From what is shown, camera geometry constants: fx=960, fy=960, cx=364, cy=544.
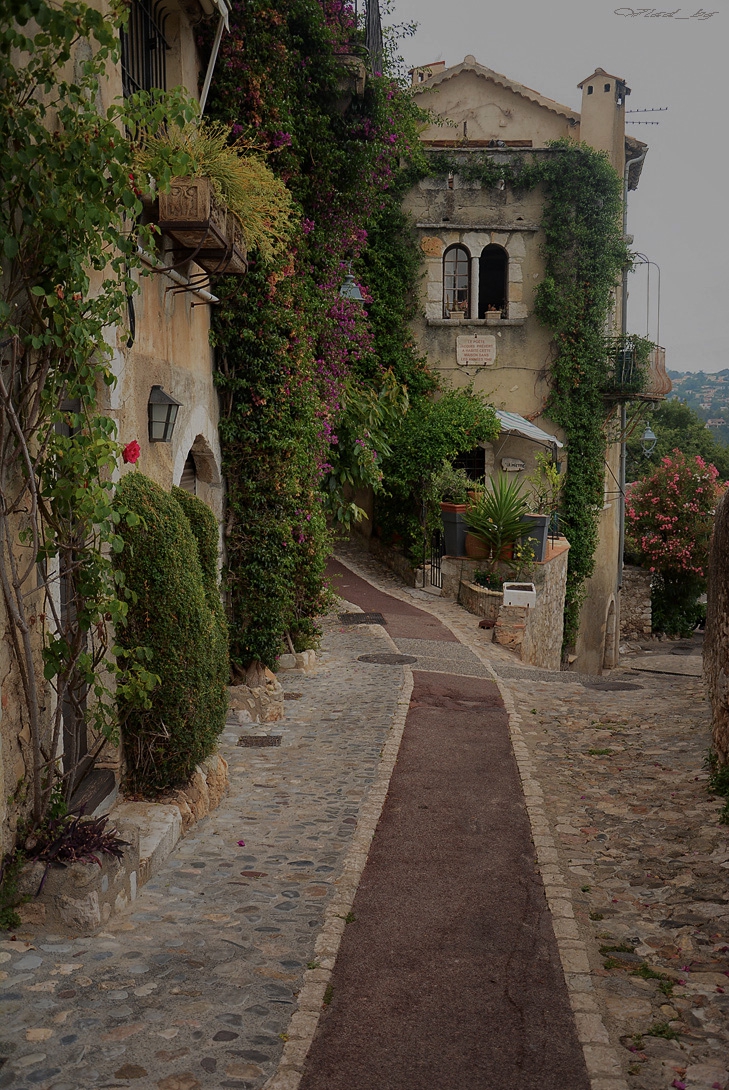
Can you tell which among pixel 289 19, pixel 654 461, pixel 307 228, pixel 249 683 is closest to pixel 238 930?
pixel 249 683

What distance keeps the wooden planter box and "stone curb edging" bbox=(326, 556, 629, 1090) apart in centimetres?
460

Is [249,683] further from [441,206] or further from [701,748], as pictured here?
[441,206]

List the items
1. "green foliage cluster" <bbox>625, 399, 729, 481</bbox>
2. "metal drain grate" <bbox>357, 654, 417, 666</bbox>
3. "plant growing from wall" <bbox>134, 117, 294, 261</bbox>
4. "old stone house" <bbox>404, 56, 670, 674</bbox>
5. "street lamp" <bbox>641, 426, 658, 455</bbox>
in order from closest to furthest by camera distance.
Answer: "plant growing from wall" <bbox>134, 117, 294, 261</bbox>
"metal drain grate" <bbox>357, 654, 417, 666</bbox>
"old stone house" <bbox>404, 56, 670, 674</bbox>
"street lamp" <bbox>641, 426, 658, 455</bbox>
"green foliage cluster" <bbox>625, 399, 729, 481</bbox>

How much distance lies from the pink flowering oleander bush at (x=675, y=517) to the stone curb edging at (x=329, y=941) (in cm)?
1891

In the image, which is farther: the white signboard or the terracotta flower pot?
the white signboard

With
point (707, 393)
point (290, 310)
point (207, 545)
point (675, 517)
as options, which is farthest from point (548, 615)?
Answer: point (707, 393)

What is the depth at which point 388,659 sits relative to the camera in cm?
1240

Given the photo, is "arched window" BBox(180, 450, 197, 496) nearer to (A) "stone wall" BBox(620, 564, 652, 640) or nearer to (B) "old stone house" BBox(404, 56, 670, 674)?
(B) "old stone house" BBox(404, 56, 670, 674)

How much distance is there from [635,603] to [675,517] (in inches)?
105

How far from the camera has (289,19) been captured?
10.2m

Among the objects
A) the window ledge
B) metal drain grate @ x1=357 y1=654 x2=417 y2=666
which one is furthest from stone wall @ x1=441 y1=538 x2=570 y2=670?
the window ledge

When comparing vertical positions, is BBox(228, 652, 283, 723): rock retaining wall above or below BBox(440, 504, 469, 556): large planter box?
Answer: below

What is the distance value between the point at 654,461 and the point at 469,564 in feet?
78.6

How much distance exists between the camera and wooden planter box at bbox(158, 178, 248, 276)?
653 centimetres
